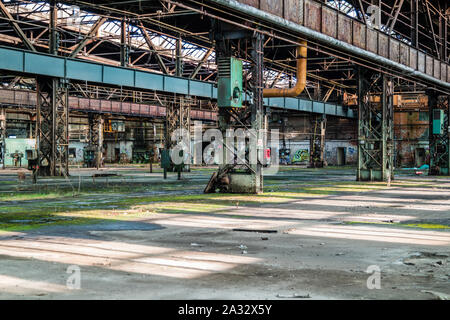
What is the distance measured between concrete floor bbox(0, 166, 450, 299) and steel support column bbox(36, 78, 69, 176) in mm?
13918

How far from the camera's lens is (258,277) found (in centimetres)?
541

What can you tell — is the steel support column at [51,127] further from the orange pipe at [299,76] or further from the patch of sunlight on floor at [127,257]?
the patch of sunlight on floor at [127,257]

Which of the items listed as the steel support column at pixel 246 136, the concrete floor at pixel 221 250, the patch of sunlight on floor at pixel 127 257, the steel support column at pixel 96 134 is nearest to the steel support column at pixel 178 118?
the steel support column at pixel 96 134

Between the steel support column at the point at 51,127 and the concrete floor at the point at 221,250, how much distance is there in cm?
1392

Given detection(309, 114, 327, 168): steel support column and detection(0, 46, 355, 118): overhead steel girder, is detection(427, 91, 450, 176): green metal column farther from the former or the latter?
detection(309, 114, 327, 168): steel support column

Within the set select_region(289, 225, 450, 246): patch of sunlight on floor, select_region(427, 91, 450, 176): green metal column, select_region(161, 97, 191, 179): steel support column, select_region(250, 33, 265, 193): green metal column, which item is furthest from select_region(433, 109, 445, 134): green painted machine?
select_region(289, 225, 450, 246): patch of sunlight on floor

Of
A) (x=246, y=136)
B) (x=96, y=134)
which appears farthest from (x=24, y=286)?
(x=96, y=134)

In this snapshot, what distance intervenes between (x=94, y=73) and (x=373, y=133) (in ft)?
49.0

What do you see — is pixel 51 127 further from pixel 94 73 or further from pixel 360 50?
pixel 360 50

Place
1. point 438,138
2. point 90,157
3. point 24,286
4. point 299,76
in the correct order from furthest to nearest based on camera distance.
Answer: point 90,157 → point 438,138 → point 299,76 → point 24,286

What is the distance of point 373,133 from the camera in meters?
25.2

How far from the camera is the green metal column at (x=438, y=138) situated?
3225 cm

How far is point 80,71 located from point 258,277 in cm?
2380

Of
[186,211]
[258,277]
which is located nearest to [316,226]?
[186,211]
